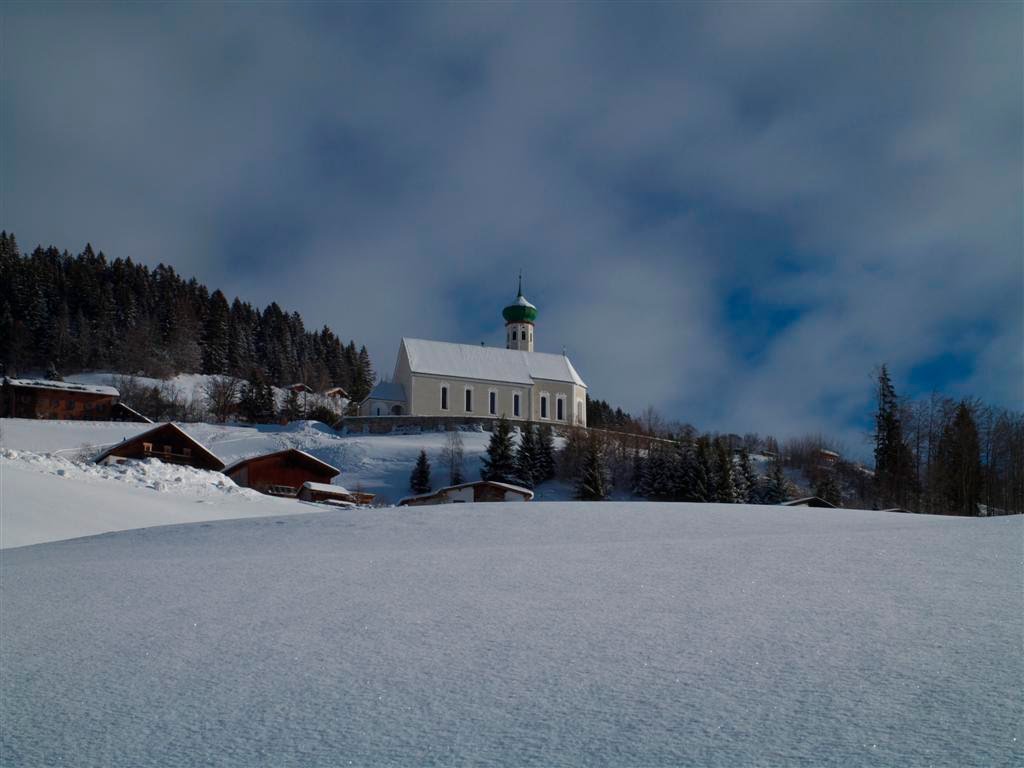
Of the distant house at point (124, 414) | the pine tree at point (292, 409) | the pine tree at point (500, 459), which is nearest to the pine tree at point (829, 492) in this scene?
the pine tree at point (500, 459)

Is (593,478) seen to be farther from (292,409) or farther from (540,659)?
(540,659)

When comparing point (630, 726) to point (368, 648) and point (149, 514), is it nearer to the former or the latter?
point (368, 648)

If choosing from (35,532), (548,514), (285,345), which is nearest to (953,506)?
(548,514)

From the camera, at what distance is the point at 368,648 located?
187 inches

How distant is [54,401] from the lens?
230ft

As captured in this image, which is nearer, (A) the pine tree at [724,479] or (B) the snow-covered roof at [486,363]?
(A) the pine tree at [724,479]

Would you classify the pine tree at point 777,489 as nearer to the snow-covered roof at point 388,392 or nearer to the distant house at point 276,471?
the distant house at point 276,471

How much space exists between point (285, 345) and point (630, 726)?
12297cm

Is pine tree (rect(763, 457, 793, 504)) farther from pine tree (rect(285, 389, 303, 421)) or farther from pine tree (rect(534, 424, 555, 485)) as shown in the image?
pine tree (rect(285, 389, 303, 421))

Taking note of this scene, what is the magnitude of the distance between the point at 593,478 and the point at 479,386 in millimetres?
25666

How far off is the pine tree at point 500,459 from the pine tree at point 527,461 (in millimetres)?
431

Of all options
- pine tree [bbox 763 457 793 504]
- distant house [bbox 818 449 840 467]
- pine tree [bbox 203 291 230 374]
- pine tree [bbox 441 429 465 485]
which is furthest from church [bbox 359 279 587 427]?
pine tree [bbox 203 291 230 374]

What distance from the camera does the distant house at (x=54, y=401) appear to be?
6844 cm

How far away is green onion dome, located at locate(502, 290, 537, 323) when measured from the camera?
88.9m
